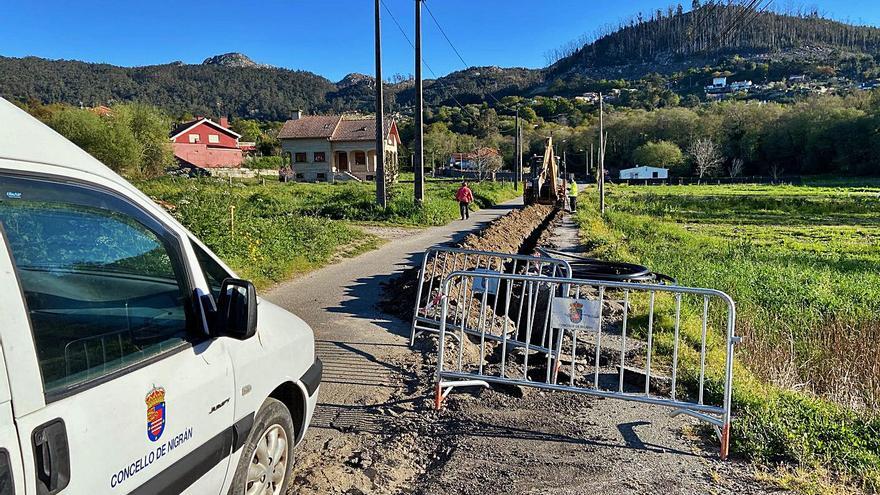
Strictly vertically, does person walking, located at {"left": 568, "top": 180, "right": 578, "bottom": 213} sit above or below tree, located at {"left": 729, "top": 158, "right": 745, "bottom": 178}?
below

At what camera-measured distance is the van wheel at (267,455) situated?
9.70 ft

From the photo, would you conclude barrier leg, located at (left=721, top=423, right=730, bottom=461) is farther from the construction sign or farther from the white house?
the white house

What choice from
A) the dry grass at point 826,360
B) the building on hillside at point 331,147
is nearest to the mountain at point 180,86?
the building on hillside at point 331,147

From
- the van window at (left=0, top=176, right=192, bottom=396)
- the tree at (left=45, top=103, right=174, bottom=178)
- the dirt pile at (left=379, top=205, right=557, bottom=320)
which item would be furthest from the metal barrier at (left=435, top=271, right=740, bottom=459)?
the tree at (left=45, top=103, right=174, bottom=178)

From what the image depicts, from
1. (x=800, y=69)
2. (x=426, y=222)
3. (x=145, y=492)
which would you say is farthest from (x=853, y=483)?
(x=800, y=69)

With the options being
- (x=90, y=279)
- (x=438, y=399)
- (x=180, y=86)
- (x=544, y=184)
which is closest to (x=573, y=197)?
(x=544, y=184)

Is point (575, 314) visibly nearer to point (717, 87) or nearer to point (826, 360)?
point (826, 360)

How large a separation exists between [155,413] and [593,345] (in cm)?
604

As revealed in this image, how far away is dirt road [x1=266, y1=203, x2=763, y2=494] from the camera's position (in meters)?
3.95

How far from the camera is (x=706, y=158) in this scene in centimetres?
9531

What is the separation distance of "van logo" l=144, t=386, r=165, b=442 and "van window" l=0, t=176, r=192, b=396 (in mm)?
149

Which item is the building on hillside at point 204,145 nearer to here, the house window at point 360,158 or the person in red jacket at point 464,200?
the house window at point 360,158

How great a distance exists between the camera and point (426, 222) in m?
21.9

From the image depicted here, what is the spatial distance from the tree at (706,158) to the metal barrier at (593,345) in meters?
93.5
